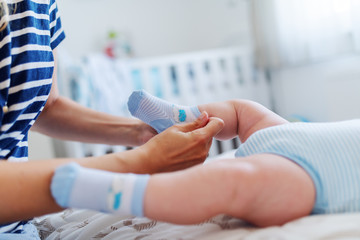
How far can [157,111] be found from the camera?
822 millimetres

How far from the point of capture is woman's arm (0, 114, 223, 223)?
0.47 m

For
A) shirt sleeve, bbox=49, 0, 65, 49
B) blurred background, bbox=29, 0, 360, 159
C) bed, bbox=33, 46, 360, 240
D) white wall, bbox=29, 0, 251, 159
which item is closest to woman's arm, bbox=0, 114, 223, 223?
bed, bbox=33, 46, 360, 240

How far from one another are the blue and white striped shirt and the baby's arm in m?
0.37

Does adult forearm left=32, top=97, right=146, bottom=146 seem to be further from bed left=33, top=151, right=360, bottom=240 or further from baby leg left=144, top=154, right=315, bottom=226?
baby leg left=144, top=154, right=315, bottom=226

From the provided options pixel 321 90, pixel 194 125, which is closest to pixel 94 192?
pixel 194 125

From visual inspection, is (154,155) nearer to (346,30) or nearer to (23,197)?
(23,197)

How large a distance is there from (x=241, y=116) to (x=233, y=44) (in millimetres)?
2481

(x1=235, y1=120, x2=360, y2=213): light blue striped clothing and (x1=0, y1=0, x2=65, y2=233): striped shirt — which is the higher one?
(x1=0, y1=0, x2=65, y2=233): striped shirt

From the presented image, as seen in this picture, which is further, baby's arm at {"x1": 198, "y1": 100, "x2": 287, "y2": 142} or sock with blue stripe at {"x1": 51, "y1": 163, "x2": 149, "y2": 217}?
baby's arm at {"x1": 198, "y1": 100, "x2": 287, "y2": 142}

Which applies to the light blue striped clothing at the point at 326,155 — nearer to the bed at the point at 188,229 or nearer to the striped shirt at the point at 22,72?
the bed at the point at 188,229

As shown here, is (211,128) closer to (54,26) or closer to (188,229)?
(188,229)

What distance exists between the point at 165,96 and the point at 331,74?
1.04m

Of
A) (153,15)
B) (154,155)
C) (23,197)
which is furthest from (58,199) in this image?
(153,15)

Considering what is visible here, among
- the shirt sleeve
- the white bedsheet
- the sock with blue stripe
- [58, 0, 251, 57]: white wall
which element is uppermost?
[58, 0, 251, 57]: white wall
